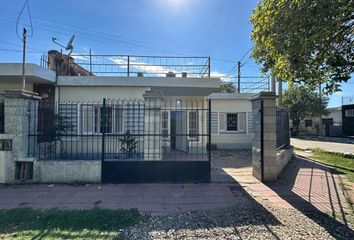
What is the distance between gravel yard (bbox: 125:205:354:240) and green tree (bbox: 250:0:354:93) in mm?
2895

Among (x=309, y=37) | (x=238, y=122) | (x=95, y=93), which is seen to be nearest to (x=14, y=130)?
(x=95, y=93)

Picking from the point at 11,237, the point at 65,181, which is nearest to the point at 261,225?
the point at 11,237

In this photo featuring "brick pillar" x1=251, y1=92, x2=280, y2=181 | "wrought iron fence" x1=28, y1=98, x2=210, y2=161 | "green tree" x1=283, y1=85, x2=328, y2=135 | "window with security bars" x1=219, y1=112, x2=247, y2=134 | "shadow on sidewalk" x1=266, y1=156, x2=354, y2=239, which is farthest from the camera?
"green tree" x1=283, y1=85, x2=328, y2=135

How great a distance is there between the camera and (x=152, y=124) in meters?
6.91

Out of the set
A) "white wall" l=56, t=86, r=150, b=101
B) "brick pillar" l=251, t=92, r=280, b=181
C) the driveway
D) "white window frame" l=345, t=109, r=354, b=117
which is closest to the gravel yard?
"brick pillar" l=251, t=92, r=280, b=181

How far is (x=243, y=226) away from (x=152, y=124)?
3.87m

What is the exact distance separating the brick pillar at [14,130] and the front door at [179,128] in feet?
22.2

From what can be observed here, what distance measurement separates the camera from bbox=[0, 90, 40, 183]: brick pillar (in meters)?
6.38

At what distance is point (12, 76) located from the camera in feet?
31.0

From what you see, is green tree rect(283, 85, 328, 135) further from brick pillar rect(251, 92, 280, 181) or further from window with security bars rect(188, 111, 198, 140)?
brick pillar rect(251, 92, 280, 181)

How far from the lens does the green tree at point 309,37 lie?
3.82 m

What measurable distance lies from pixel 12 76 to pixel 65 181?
19.1ft

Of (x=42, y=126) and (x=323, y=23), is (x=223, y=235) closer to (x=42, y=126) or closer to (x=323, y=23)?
(x=323, y=23)

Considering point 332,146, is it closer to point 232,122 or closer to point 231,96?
point 232,122
